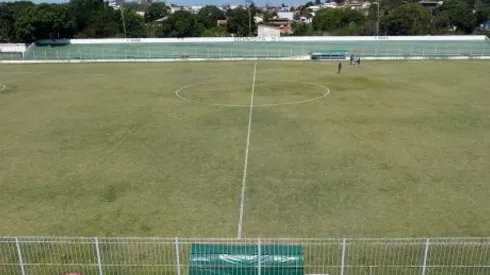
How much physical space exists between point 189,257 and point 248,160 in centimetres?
1010

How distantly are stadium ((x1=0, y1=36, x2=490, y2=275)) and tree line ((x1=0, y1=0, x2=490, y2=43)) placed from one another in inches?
2016

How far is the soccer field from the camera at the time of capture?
17312mm

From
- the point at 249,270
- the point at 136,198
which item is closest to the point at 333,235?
the point at 249,270

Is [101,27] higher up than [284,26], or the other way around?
Answer: [101,27]

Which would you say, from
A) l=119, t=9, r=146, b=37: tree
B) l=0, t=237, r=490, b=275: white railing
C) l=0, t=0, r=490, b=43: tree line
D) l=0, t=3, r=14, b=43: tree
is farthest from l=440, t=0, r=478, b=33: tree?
l=0, t=237, r=490, b=275: white railing

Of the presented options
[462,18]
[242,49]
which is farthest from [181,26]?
[462,18]

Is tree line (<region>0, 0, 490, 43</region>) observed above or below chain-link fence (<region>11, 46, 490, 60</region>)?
above

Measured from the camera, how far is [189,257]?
13.8 m

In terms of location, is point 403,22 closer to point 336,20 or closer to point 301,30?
point 336,20

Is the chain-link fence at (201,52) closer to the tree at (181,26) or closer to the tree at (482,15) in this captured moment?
the tree at (181,26)

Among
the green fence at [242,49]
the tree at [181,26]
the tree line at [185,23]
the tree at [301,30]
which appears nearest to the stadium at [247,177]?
the green fence at [242,49]

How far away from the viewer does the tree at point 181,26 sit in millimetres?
111625

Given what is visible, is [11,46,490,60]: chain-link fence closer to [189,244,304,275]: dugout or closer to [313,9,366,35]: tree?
[313,9,366,35]: tree

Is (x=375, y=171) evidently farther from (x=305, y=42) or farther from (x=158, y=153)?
(x=305, y=42)
